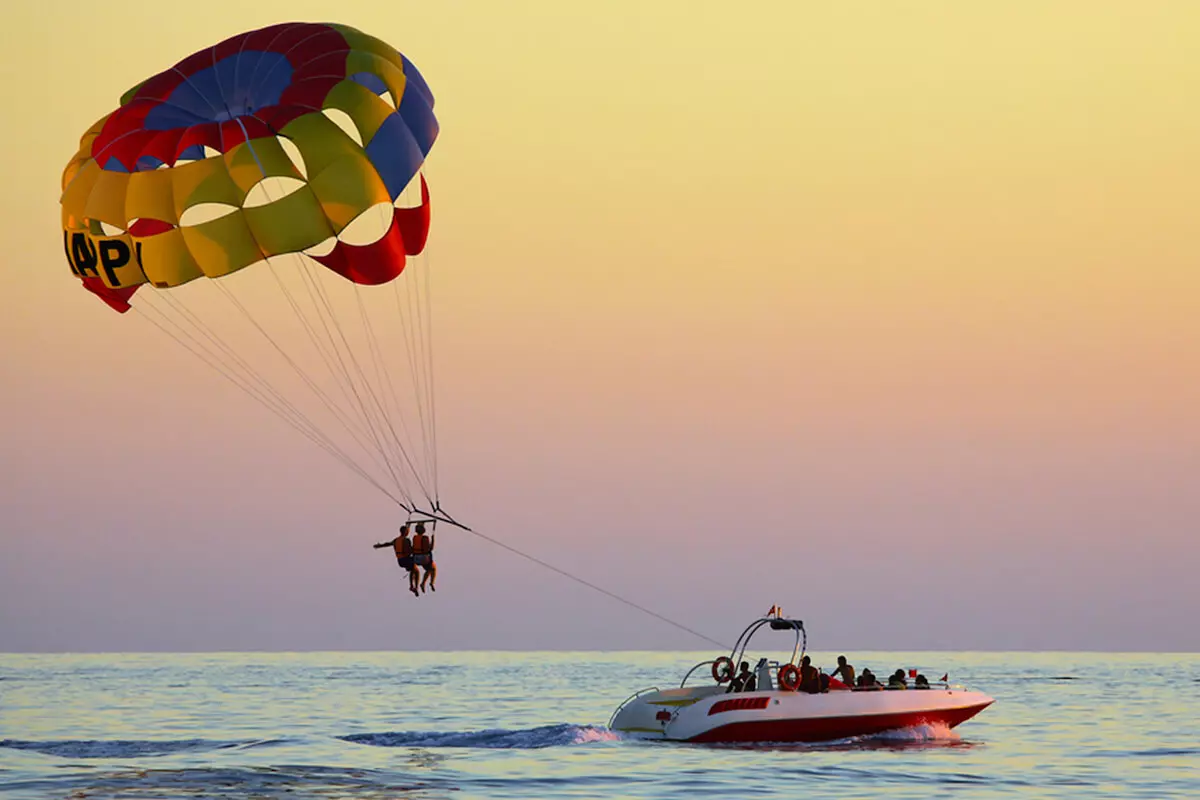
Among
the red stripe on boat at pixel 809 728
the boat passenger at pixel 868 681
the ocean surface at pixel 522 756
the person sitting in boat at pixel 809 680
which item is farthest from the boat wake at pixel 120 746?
the boat passenger at pixel 868 681

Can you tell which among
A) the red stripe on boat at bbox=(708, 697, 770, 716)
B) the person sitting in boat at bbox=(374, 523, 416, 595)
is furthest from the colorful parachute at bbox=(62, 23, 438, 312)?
the red stripe on boat at bbox=(708, 697, 770, 716)

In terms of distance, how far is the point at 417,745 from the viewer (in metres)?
34.9

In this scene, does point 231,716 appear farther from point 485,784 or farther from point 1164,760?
point 1164,760

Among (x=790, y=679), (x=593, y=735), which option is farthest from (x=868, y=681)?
(x=593, y=735)

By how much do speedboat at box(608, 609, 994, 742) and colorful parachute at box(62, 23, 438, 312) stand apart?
12.0 metres

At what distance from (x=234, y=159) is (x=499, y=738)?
15.2m

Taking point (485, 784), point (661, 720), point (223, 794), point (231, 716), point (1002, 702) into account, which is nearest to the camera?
point (223, 794)

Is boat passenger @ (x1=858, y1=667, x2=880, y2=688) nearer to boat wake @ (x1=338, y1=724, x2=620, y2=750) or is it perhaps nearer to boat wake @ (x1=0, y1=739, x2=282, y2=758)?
boat wake @ (x1=338, y1=724, x2=620, y2=750)

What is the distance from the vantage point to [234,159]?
26.1 m

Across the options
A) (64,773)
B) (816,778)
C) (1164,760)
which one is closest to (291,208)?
(64,773)

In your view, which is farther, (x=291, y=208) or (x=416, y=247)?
(x=416, y=247)

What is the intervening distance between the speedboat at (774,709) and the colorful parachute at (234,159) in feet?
39.3

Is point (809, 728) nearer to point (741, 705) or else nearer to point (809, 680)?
point (809, 680)

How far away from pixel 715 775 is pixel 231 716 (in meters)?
22.5
